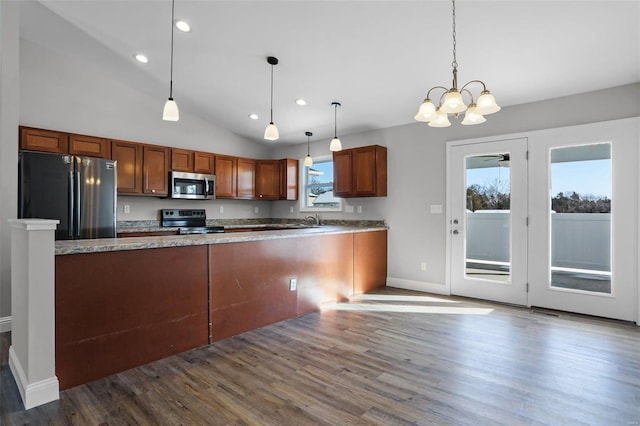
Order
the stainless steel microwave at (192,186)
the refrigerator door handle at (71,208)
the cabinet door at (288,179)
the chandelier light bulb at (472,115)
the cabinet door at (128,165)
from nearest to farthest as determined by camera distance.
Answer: the chandelier light bulb at (472,115), the refrigerator door handle at (71,208), the cabinet door at (128,165), the stainless steel microwave at (192,186), the cabinet door at (288,179)

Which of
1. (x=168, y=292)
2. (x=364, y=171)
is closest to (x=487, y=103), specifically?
(x=168, y=292)

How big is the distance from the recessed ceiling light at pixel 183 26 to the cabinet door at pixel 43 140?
6.76 feet

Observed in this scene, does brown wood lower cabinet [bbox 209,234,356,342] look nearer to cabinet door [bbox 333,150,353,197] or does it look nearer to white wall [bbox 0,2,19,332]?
cabinet door [bbox 333,150,353,197]

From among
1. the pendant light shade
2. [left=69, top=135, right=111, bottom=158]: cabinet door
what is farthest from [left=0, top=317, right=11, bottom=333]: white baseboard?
the pendant light shade

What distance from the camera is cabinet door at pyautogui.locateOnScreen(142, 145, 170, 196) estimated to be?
473 cm

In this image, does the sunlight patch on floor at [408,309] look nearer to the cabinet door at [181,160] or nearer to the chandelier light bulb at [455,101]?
the chandelier light bulb at [455,101]

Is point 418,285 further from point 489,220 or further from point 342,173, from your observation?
point 342,173

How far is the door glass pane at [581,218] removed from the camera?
3.44 m

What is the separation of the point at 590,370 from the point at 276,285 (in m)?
2.57

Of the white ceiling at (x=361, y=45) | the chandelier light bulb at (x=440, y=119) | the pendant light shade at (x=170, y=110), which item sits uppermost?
the white ceiling at (x=361, y=45)

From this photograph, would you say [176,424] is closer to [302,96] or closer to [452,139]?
[302,96]

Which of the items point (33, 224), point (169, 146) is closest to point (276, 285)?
point (33, 224)

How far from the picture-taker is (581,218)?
11.7 feet

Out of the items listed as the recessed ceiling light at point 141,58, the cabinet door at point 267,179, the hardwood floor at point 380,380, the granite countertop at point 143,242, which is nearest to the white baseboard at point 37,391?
the hardwood floor at point 380,380
